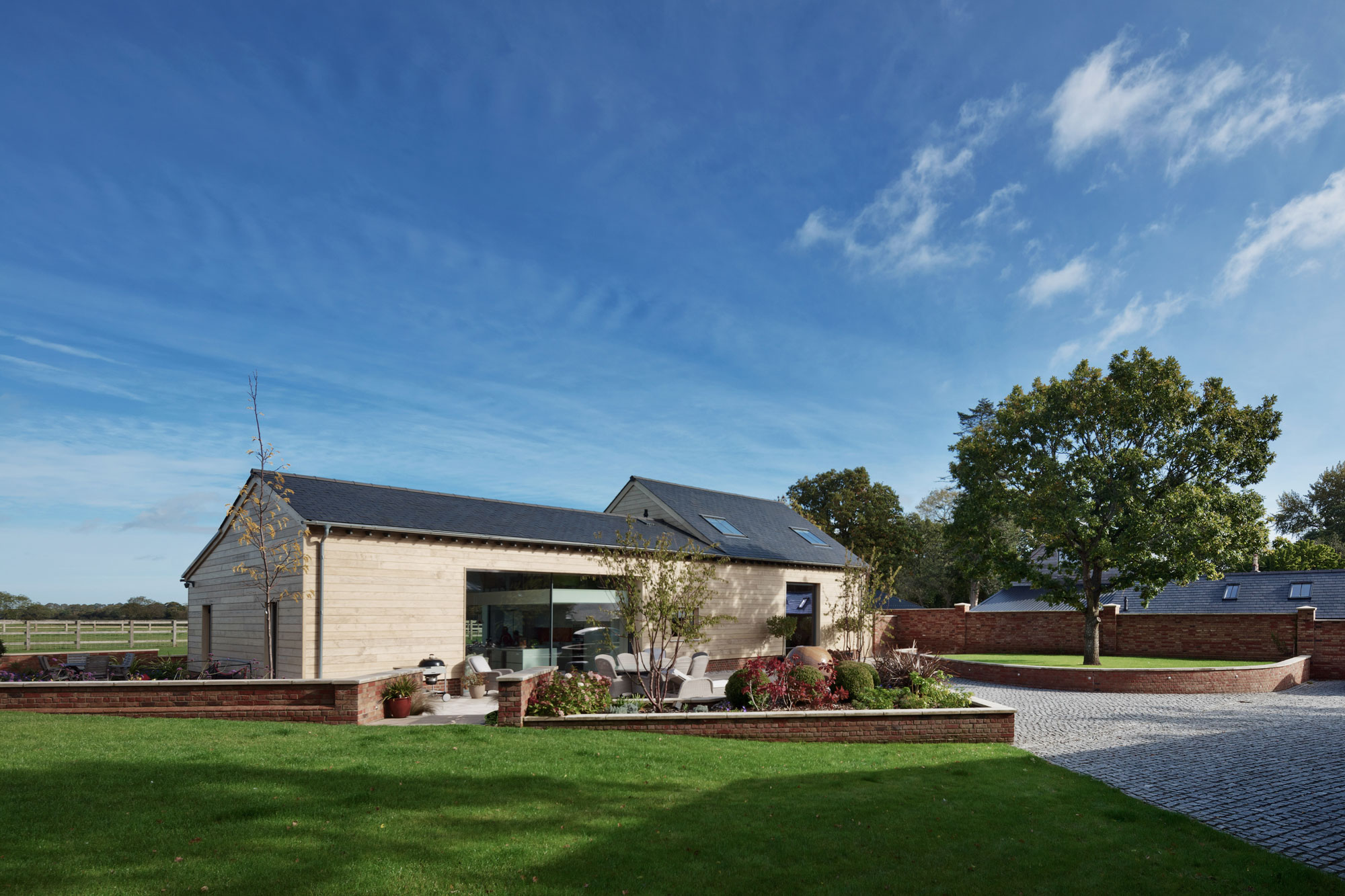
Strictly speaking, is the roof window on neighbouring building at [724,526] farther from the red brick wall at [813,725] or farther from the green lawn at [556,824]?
the green lawn at [556,824]

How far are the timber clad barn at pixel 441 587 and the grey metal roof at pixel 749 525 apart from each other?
0.15 m

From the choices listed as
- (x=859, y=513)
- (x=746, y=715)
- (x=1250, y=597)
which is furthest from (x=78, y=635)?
(x=1250, y=597)

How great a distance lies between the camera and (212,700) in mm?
12000

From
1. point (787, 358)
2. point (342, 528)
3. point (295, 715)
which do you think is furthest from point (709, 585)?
point (295, 715)

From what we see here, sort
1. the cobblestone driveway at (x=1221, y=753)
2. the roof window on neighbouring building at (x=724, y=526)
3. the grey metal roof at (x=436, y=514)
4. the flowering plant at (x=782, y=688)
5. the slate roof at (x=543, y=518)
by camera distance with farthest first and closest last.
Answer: the roof window on neighbouring building at (x=724, y=526) < the slate roof at (x=543, y=518) < the grey metal roof at (x=436, y=514) < the flowering plant at (x=782, y=688) < the cobblestone driveway at (x=1221, y=753)

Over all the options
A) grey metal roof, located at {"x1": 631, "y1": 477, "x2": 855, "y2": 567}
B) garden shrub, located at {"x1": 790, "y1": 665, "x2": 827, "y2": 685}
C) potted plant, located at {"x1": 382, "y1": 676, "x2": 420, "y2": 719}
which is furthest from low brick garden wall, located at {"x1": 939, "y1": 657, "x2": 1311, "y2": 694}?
potted plant, located at {"x1": 382, "y1": 676, "x2": 420, "y2": 719}

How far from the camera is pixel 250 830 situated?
6.01 metres

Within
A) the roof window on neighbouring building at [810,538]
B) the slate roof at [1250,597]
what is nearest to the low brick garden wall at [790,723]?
the roof window on neighbouring building at [810,538]

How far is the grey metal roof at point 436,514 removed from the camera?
52.7 ft

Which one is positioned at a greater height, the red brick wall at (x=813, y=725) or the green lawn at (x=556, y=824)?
the green lawn at (x=556, y=824)

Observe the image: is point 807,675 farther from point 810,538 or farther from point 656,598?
point 810,538

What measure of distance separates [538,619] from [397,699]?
6.07m

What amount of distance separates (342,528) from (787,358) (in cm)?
1391

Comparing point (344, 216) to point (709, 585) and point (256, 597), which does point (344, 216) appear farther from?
point (709, 585)
